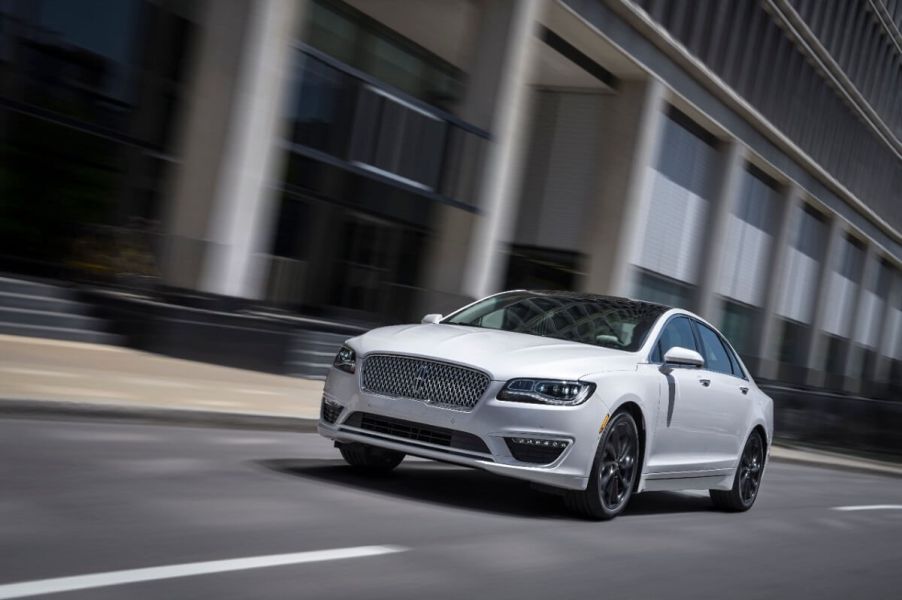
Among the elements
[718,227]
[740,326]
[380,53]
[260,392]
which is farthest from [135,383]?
[740,326]

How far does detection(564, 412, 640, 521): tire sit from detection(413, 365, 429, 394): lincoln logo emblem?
1167 mm

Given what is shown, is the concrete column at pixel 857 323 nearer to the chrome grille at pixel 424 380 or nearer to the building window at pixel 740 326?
the building window at pixel 740 326

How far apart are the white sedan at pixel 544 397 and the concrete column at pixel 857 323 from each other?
43186 millimetres

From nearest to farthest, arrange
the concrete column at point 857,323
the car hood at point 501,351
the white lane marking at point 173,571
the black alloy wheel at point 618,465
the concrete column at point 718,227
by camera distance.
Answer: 1. the white lane marking at point 173,571
2. the car hood at point 501,351
3. the black alloy wheel at point 618,465
4. the concrete column at point 718,227
5. the concrete column at point 857,323

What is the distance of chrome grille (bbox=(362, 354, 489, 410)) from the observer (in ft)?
26.7

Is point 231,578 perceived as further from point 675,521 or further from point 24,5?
point 24,5

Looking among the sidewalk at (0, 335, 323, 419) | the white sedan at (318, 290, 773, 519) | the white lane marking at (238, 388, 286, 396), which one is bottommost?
the white lane marking at (238, 388, 286, 396)

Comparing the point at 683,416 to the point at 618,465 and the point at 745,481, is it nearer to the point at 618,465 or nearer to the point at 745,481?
the point at 618,465

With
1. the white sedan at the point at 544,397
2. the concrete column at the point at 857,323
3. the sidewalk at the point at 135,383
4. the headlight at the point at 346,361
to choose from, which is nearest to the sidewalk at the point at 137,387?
the sidewalk at the point at 135,383

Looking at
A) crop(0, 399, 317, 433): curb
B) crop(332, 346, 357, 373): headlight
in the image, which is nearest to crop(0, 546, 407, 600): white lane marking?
crop(332, 346, 357, 373): headlight

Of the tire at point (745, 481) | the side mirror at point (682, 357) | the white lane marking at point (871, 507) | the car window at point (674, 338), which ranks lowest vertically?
the white lane marking at point (871, 507)

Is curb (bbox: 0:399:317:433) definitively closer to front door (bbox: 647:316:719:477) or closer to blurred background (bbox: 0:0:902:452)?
front door (bbox: 647:316:719:477)

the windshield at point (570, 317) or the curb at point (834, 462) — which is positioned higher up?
the windshield at point (570, 317)

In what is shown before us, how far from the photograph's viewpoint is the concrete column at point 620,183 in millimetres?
28797
